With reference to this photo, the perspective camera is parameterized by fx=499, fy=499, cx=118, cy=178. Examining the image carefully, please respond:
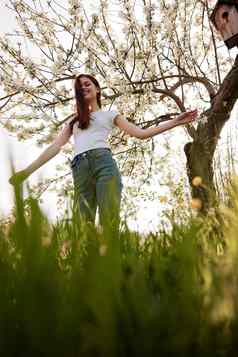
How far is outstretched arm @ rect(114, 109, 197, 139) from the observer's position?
2.91 metres

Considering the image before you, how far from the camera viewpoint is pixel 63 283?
0.80 metres

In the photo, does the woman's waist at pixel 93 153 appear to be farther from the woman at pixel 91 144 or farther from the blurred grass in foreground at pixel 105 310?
the blurred grass in foreground at pixel 105 310

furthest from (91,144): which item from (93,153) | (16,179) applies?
(16,179)

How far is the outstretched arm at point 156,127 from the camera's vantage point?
2912 mm

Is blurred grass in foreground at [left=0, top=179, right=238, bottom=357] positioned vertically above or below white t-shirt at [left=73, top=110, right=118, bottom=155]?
below

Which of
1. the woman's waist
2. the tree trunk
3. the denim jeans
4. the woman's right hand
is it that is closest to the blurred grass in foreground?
the woman's right hand

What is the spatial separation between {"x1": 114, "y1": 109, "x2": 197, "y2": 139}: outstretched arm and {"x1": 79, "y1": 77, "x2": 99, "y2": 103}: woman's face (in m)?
0.29

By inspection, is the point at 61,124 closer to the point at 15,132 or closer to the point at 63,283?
the point at 15,132

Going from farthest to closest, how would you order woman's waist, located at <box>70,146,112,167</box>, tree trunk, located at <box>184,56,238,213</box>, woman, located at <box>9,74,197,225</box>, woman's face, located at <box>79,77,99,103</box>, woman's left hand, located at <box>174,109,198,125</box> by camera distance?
tree trunk, located at <box>184,56,238,213</box> < woman's face, located at <box>79,77,99,103</box> < woman's waist, located at <box>70,146,112,167</box> < woman, located at <box>9,74,197,225</box> < woman's left hand, located at <box>174,109,198,125</box>

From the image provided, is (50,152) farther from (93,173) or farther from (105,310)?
(105,310)

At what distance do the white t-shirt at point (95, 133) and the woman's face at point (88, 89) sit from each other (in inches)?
5.2

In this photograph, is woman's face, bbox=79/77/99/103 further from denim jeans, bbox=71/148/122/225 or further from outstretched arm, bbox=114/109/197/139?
denim jeans, bbox=71/148/122/225

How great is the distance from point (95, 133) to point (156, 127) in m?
0.61

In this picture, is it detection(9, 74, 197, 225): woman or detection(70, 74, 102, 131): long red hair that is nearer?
detection(9, 74, 197, 225): woman
